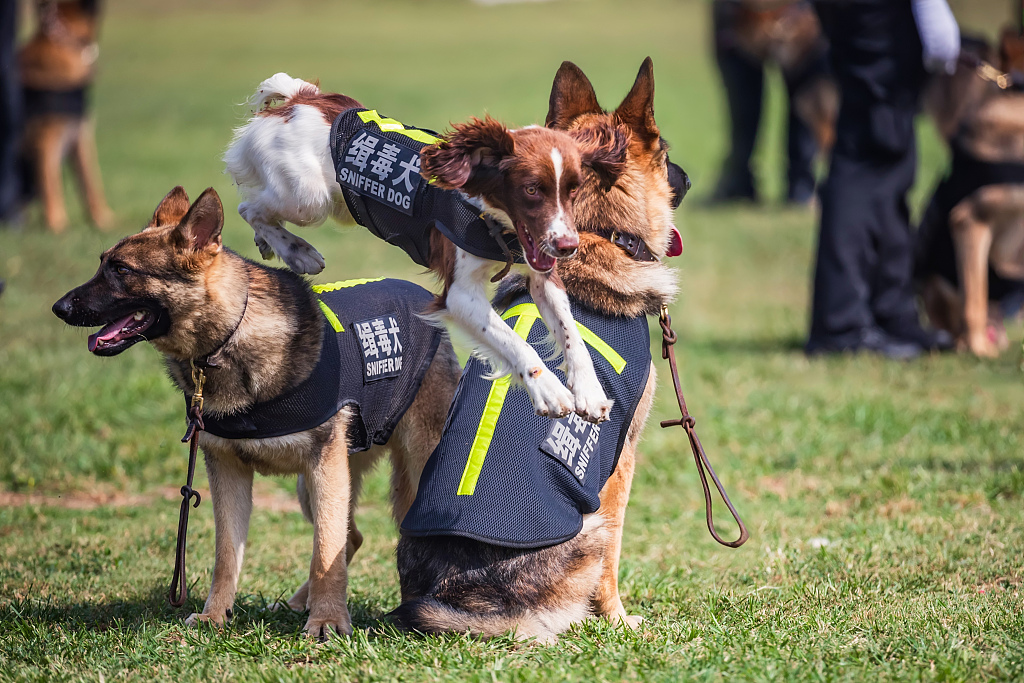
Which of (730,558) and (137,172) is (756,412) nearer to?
(730,558)

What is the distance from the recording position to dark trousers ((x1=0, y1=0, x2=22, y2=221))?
1158 centimetres

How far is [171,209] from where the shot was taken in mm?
4391

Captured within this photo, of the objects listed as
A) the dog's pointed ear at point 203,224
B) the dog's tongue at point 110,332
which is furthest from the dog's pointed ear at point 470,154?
the dog's tongue at point 110,332

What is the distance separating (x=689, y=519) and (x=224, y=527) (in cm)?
299

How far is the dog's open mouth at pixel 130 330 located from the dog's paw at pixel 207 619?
46.3 inches

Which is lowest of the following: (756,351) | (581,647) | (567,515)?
(756,351)

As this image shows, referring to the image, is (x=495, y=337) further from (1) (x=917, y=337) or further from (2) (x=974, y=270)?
(2) (x=974, y=270)

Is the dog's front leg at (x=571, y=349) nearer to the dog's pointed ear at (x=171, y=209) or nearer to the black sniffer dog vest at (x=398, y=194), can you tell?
the black sniffer dog vest at (x=398, y=194)

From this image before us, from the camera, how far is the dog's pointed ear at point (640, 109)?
4.09m

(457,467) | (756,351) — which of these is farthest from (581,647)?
(756,351)

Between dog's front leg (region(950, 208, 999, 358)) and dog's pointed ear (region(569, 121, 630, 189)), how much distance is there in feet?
21.6

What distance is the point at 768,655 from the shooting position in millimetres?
3582

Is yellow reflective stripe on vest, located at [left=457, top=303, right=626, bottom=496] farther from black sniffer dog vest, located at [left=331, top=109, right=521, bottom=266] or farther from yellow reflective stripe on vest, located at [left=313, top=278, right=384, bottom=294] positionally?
yellow reflective stripe on vest, located at [left=313, top=278, right=384, bottom=294]

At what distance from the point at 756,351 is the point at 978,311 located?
2.04m
